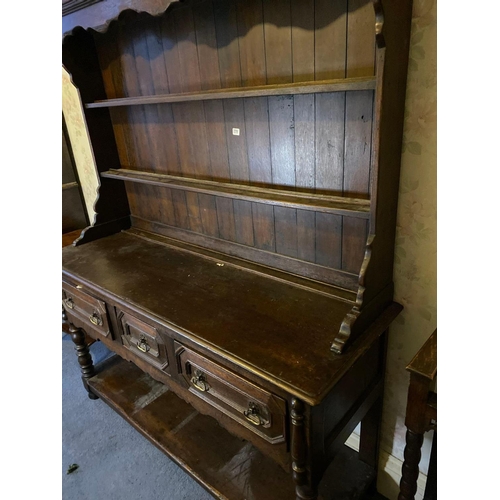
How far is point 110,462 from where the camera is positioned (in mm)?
1762

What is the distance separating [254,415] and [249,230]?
688 millimetres

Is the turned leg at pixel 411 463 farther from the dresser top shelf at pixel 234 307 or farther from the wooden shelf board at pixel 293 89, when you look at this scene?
the wooden shelf board at pixel 293 89

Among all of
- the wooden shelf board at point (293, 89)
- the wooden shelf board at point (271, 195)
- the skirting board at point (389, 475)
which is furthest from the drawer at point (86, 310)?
the skirting board at point (389, 475)

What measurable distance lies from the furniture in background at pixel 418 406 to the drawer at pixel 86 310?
111 centimetres

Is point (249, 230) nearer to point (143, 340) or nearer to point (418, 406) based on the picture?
point (143, 340)

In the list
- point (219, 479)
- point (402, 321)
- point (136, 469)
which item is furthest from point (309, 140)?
point (136, 469)

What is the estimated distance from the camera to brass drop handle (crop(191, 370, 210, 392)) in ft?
3.88

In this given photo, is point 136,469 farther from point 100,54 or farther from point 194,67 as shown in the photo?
point 100,54

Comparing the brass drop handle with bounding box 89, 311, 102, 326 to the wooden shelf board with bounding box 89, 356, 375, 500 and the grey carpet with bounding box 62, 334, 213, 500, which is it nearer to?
the wooden shelf board with bounding box 89, 356, 375, 500

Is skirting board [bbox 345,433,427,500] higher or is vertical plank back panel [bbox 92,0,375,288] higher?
vertical plank back panel [bbox 92,0,375,288]

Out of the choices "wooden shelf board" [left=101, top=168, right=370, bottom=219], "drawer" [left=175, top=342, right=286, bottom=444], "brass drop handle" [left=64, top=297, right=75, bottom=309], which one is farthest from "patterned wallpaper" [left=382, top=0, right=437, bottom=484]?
"brass drop handle" [left=64, top=297, right=75, bottom=309]

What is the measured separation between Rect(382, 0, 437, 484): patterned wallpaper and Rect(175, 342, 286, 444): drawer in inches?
21.5

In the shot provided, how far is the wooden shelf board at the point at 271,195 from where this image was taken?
1096 millimetres

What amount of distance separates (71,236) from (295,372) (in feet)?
6.14
